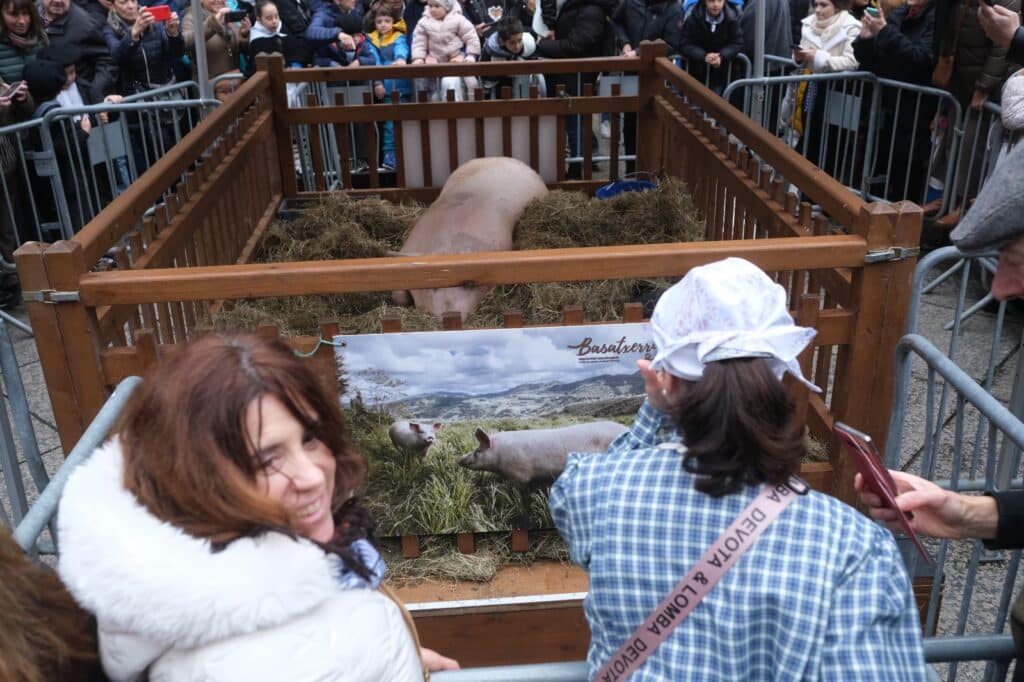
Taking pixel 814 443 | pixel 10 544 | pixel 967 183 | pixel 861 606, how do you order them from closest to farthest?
1. pixel 10 544
2. pixel 861 606
3. pixel 814 443
4. pixel 967 183

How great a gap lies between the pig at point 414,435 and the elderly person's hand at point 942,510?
4.17ft

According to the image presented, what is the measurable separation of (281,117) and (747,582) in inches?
207

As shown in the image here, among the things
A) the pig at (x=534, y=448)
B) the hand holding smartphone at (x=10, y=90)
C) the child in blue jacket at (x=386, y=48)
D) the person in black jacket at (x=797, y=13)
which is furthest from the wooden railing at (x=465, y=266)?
the person in black jacket at (x=797, y=13)

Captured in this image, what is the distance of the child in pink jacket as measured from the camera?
8875 mm

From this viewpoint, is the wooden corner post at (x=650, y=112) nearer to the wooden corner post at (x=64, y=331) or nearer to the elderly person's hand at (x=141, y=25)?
the wooden corner post at (x=64, y=331)

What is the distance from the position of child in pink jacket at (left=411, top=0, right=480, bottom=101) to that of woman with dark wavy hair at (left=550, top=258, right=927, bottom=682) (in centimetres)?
772

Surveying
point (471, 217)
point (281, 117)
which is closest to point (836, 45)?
point (471, 217)

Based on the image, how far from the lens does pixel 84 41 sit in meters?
7.32

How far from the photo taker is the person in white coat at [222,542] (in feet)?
3.94

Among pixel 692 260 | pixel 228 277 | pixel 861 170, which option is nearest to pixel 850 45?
pixel 861 170

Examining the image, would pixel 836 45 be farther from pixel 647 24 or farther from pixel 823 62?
pixel 647 24

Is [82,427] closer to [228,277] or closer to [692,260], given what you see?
[228,277]

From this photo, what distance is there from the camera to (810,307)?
2570mm

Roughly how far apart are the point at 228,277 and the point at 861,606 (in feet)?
5.69
